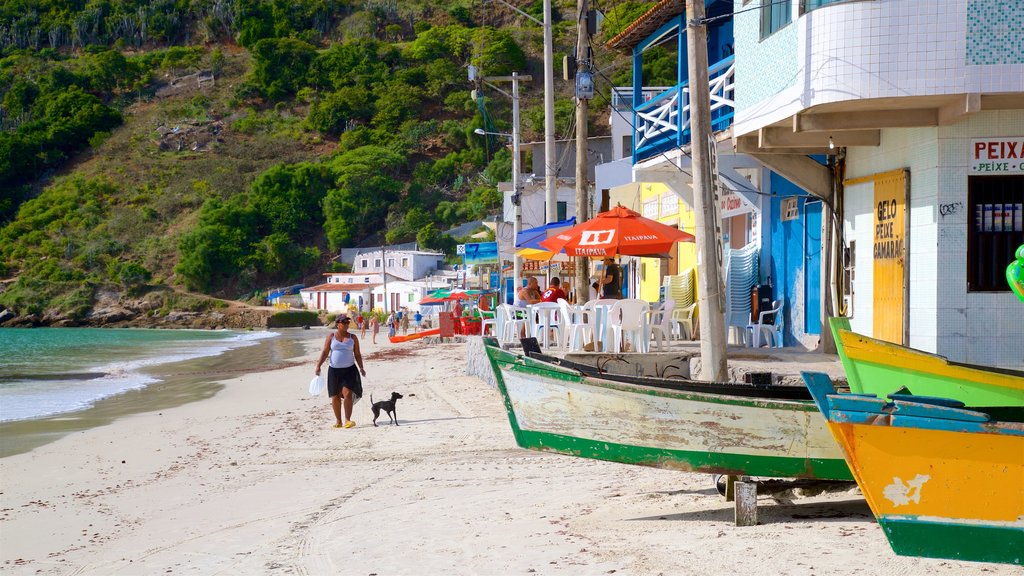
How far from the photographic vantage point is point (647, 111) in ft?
55.9

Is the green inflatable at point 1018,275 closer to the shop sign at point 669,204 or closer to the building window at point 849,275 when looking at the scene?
the building window at point 849,275

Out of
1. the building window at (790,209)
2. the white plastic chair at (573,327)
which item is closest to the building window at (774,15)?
the building window at (790,209)

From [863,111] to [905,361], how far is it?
12.2 ft

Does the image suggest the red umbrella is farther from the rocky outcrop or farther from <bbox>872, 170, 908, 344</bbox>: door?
the rocky outcrop

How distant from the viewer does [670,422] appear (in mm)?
6754

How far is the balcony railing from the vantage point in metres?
13.6

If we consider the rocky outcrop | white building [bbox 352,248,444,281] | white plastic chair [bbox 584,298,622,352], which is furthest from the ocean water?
the rocky outcrop

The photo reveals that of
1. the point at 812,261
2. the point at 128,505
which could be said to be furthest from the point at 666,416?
the point at 812,261

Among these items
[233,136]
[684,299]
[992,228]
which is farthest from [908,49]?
[233,136]

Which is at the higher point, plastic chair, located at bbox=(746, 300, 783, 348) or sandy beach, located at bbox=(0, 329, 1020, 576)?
plastic chair, located at bbox=(746, 300, 783, 348)

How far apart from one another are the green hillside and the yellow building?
55.2 metres

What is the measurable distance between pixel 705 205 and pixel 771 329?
605 centimetres

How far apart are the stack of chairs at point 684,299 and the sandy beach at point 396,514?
18.5 feet

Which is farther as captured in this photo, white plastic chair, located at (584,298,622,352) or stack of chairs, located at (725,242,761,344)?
stack of chairs, located at (725,242,761,344)
